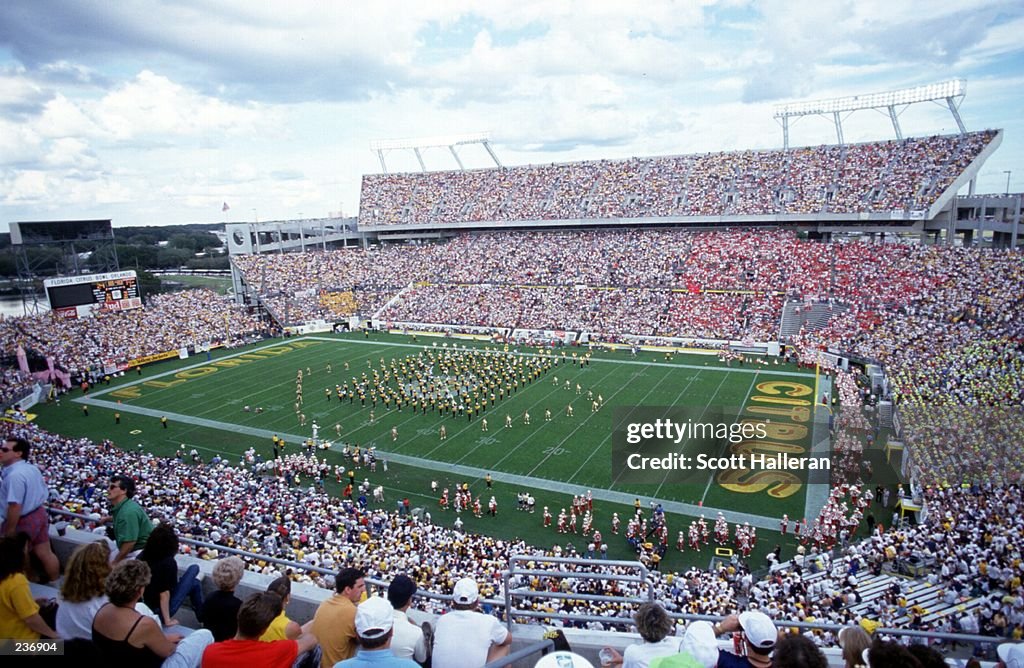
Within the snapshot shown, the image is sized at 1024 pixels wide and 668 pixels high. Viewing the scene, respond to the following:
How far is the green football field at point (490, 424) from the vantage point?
53.3 feet

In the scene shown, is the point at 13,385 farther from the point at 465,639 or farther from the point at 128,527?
the point at 465,639

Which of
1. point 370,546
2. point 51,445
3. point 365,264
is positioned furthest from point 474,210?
point 370,546

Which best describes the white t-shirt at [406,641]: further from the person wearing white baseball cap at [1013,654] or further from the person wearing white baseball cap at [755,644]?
the person wearing white baseball cap at [1013,654]

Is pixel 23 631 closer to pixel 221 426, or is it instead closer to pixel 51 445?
pixel 51 445

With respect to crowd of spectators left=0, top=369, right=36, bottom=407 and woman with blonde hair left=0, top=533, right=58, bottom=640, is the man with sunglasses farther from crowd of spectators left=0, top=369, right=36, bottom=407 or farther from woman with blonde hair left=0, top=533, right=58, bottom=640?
crowd of spectators left=0, top=369, right=36, bottom=407

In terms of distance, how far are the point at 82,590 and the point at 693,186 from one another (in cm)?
4830

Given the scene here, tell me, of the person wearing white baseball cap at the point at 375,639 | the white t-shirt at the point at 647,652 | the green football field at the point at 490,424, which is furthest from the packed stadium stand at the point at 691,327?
the green football field at the point at 490,424

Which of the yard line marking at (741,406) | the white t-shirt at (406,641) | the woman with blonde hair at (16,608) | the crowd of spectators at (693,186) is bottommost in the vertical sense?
the yard line marking at (741,406)

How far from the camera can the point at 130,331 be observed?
120ft

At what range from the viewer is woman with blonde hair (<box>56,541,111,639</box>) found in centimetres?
349

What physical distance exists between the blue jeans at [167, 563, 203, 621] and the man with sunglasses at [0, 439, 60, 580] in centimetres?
124

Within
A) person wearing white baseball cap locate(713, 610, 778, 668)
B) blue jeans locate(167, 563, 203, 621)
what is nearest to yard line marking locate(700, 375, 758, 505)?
person wearing white baseball cap locate(713, 610, 778, 668)

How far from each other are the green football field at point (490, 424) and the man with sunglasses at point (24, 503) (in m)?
11.0

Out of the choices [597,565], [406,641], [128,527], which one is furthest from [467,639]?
[597,565]
